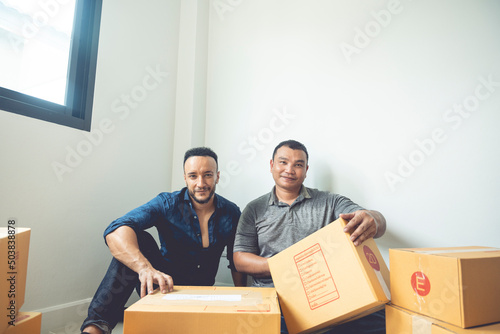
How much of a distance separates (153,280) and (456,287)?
2.95 feet

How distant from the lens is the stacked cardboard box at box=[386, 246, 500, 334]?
26.4 inches

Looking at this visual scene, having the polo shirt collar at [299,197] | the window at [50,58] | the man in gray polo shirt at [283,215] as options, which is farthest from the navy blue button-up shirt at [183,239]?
the window at [50,58]

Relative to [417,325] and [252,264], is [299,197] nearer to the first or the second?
[252,264]

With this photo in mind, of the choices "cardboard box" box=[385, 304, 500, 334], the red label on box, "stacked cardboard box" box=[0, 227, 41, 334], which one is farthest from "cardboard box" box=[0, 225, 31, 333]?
"cardboard box" box=[385, 304, 500, 334]

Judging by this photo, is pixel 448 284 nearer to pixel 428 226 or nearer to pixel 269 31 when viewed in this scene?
pixel 428 226

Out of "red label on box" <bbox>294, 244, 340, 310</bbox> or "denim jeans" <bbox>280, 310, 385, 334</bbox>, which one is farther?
"denim jeans" <bbox>280, 310, 385, 334</bbox>

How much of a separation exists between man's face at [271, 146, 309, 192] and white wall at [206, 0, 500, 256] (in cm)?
23

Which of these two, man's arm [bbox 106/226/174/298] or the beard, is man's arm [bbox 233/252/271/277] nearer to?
the beard

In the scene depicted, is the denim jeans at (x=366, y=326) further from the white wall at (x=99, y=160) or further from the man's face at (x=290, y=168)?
the white wall at (x=99, y=160)

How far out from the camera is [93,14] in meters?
1.64

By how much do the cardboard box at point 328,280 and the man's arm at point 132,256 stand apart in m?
0.42

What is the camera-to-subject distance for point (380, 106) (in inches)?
63.5

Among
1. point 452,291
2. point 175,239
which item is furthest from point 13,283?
point 452,291

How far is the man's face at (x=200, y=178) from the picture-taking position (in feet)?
4.88
